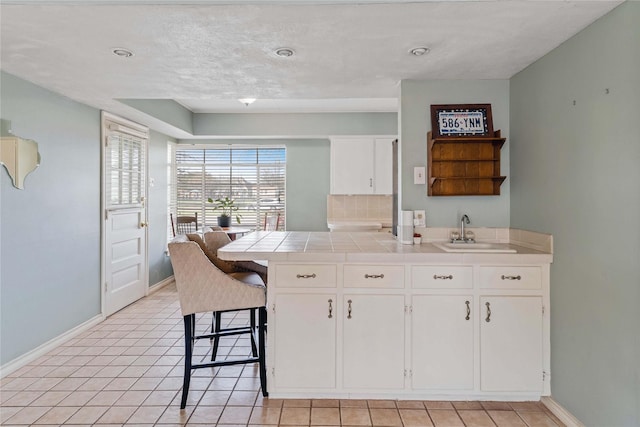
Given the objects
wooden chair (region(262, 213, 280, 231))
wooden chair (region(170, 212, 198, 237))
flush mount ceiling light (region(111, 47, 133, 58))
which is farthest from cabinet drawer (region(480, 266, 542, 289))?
wooden chair (region(170, 212, 198, 237))

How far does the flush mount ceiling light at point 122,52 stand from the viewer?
85.2 inches

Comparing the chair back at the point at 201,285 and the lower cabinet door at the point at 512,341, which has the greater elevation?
the chair back at the point at 201,285

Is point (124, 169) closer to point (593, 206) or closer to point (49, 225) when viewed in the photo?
point (49, 225)

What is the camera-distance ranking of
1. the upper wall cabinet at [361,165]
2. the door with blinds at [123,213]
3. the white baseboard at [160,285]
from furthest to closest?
1. the upper wall cabinet at [361,165]
2. the white baseboard at [160,285]
3. the door with blinds at [123,213]

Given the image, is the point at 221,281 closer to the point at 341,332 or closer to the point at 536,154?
the point at 341,332

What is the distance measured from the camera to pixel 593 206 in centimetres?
184

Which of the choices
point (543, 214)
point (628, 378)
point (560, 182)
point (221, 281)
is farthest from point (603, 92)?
point (221, 281)

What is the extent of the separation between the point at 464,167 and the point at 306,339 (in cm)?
169

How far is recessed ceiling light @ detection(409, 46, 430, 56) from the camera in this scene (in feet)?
7.02

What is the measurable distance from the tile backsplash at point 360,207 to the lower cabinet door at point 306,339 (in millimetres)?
3389

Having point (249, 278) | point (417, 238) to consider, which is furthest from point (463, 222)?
point (249, 278)

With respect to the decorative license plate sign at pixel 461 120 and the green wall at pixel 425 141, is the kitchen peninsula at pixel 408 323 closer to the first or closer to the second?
the green wall at pixel 425 141

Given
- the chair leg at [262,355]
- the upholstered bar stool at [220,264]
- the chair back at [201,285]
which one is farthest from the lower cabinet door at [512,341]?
the upholstered bar stool at [220,264]

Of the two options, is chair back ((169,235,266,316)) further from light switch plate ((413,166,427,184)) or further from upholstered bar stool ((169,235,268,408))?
light switch plate ((413,166,427,184))
